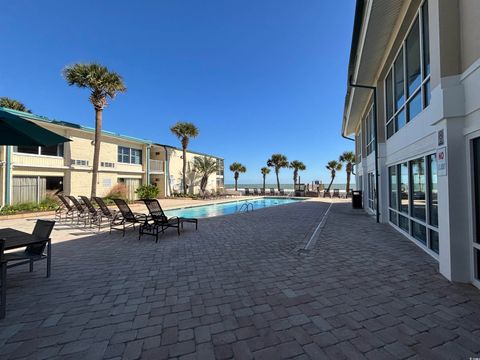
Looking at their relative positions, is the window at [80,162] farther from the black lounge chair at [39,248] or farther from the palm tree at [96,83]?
the black lounge chair at [39,248]

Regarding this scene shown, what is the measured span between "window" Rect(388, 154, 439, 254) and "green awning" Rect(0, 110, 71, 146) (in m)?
6.96

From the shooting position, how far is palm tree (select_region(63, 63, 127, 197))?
1423 cm

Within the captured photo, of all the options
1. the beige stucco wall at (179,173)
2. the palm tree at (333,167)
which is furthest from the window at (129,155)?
the palm tree at (333,167)

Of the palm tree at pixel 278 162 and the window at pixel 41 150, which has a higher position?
the palm tree at pixel 278 162

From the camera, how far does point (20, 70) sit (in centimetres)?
1304

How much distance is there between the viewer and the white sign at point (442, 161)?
12.0 feet

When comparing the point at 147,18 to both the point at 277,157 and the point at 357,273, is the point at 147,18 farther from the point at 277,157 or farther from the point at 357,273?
the point at 277,157

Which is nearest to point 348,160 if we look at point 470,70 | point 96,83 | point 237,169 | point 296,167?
point 296,167

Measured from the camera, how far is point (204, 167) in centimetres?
2942

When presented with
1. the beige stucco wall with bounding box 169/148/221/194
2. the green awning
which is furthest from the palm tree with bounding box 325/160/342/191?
the green awning

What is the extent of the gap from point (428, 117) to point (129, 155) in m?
21.8

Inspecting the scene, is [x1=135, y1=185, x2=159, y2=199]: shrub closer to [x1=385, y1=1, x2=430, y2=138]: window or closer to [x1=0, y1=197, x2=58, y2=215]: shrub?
[x1=0, y1=197, x2=58, y2=215]: shrub

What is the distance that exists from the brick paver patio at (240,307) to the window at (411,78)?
3.65 meters

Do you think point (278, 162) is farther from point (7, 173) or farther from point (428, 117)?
point (428, 117)
